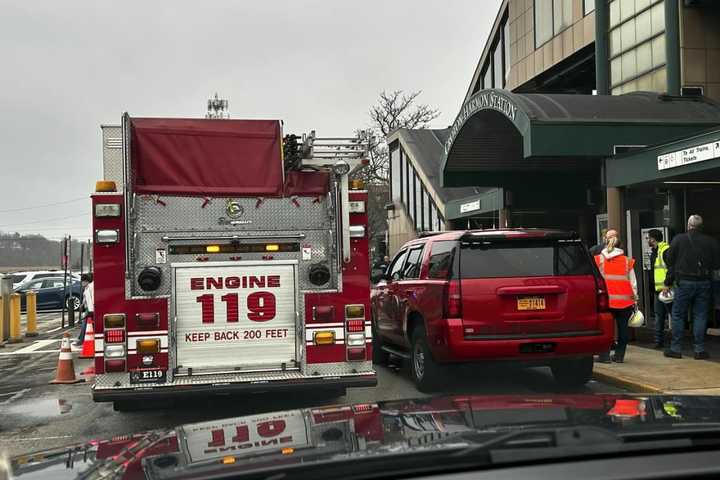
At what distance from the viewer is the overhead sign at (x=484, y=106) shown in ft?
46.2

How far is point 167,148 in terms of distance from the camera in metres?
7.11

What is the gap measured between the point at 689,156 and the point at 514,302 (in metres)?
4.61

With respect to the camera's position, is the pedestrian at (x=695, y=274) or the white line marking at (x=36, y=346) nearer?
the pedestrian at (x=695, y=274)

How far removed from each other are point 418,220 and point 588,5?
64.9ft

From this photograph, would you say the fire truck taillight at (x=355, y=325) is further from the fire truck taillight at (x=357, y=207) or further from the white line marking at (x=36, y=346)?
the white line marking at (x=36, y=346)

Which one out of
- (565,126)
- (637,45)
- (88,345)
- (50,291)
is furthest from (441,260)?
(50,291)

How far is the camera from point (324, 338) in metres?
6.97

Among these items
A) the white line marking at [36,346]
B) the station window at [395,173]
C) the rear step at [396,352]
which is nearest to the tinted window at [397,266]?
the rear step at [396,352]

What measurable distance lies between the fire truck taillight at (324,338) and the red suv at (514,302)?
→ 1339mm

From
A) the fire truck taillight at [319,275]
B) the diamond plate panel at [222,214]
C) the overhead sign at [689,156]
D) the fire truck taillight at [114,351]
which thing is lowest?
the fire truck taillight at [114,351]

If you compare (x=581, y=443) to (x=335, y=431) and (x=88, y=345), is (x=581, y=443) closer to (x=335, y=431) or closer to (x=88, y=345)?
(x=335, y=431)

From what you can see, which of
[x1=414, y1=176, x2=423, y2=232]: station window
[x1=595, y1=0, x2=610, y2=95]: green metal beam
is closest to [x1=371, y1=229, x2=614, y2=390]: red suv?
[x1=595, y1=0, x2=610, y2=95]: green metal beam

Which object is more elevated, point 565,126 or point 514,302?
point 565,126

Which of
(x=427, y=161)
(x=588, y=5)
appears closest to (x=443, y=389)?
(x=588, y=5)
